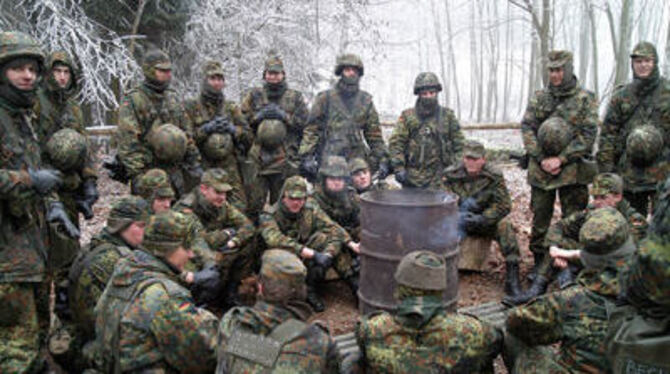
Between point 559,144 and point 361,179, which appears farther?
point 361,179

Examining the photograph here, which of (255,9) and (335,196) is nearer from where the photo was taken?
(335,196)

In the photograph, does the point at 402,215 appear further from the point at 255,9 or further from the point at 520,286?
the point at 255,9

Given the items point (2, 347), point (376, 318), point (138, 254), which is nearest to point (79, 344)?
point (2, 347)

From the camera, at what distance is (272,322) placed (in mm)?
2998

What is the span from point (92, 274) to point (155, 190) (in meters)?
1.22

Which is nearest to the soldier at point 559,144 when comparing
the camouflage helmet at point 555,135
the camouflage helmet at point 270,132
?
the camouflage helmet at point 555,135

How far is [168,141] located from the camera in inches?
229

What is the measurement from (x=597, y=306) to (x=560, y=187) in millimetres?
3529

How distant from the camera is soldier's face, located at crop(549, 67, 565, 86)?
20.4 ft

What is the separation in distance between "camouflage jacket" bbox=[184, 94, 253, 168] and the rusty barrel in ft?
7.69

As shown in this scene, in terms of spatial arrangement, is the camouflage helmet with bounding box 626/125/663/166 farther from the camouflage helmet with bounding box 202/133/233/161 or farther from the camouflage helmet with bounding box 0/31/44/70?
the camouflage helmet with bounding box 0/31/44/70

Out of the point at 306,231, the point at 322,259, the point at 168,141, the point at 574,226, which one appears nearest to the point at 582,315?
the point at 574,226

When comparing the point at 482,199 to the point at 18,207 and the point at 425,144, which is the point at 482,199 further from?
the point at 18,207

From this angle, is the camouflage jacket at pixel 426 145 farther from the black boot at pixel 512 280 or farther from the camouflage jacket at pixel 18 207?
the camouflage jacket at pixel 18 207
